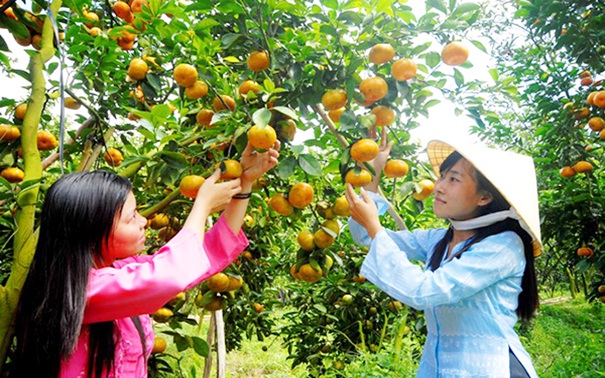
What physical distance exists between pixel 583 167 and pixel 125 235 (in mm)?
3370

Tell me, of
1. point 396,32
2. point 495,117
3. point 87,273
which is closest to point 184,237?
point 87,273

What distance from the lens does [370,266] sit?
126 cm

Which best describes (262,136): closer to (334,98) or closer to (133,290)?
(334,98)

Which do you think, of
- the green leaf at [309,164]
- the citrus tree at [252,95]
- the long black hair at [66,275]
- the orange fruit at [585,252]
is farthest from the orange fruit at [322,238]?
the orange fruit at [585,252]

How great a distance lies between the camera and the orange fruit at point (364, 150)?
1.24 meters

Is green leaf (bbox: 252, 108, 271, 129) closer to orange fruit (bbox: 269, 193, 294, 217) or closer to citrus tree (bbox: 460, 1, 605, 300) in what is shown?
orange fruit (bbox: 269, 193, 294, 217)

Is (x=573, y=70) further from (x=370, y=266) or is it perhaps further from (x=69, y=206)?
(x=69, y=206)

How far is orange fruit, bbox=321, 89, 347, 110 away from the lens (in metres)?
1.28

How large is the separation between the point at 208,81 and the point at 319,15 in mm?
379

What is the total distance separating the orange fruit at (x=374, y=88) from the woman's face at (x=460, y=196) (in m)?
0.31


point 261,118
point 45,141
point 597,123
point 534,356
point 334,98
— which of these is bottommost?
point 534,356

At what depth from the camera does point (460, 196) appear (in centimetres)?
135

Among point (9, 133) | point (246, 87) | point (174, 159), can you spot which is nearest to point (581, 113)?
point (246, 87)

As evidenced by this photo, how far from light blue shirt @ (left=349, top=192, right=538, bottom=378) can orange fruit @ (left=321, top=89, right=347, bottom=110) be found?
360 mm
